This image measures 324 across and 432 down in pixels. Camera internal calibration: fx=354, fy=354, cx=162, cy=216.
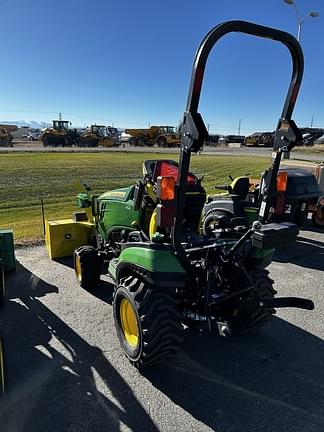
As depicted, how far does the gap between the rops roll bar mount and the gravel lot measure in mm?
1147

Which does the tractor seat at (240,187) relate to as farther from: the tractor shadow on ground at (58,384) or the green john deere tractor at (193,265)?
the tractor shadow on ground at (58,384)

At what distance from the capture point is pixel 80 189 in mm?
5395

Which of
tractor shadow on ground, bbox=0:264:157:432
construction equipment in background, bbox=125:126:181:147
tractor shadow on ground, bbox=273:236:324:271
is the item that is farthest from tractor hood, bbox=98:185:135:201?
construction equipment in background, bbox=125:126:181:147

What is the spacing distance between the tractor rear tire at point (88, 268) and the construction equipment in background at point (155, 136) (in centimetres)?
3004

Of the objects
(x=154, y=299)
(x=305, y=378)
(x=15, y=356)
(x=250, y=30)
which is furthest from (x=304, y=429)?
(x=250, y=30)

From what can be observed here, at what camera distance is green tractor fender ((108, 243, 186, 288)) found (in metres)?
2.67

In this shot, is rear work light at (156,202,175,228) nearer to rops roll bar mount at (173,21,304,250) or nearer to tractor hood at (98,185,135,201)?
rops roll bar mount at (173,21,304,250)

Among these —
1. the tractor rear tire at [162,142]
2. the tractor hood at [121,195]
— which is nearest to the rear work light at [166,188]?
the tractor hood at [121,195]

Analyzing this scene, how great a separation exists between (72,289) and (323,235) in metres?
5.47

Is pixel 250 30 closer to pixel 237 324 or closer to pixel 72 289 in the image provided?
pixel 237 324

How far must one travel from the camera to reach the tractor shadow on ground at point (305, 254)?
18.7 feet

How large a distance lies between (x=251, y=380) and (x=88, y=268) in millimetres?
2320

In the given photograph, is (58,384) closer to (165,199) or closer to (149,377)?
(149,377)

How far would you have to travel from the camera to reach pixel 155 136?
37.3 metres
